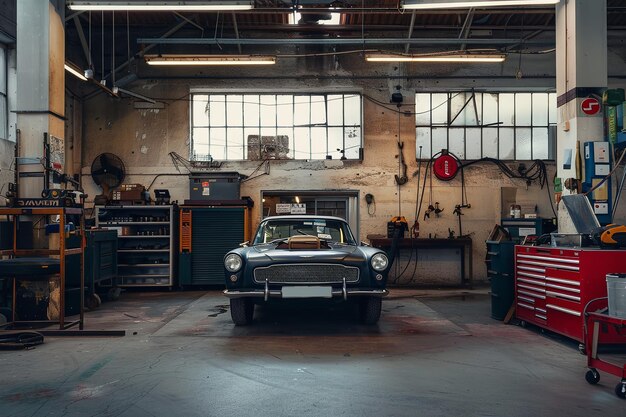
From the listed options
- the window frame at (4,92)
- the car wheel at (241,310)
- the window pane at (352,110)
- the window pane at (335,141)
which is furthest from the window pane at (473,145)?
the window frame at (4,92)

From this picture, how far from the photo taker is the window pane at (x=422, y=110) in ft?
34.6

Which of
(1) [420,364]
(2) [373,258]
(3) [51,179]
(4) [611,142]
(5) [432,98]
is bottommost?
(1) [420,364]

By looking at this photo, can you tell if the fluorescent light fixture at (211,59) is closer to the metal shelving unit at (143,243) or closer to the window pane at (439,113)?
the metal shelving unit at (143,243)

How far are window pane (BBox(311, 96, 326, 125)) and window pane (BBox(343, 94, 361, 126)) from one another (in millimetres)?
441

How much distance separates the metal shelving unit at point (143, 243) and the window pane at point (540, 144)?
291 inches

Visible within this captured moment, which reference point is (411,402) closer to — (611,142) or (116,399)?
(116,399)

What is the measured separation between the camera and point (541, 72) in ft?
34.2

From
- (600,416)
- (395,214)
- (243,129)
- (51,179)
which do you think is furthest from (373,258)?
(243,129)

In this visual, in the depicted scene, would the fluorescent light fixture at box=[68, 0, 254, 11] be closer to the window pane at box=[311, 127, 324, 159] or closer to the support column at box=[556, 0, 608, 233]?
the support column at box=[556, 0, 608, 233]

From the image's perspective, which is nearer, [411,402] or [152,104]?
[411,402]

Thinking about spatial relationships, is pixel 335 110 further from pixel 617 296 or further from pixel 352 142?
pixel 617 296

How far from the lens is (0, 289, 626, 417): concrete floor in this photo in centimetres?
313

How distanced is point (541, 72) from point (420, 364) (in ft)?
27.6

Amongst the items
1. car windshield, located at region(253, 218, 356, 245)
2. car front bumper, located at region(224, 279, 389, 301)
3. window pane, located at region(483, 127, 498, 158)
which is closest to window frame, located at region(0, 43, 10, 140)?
car windshield, located at region(253, 218, 356, 245)
